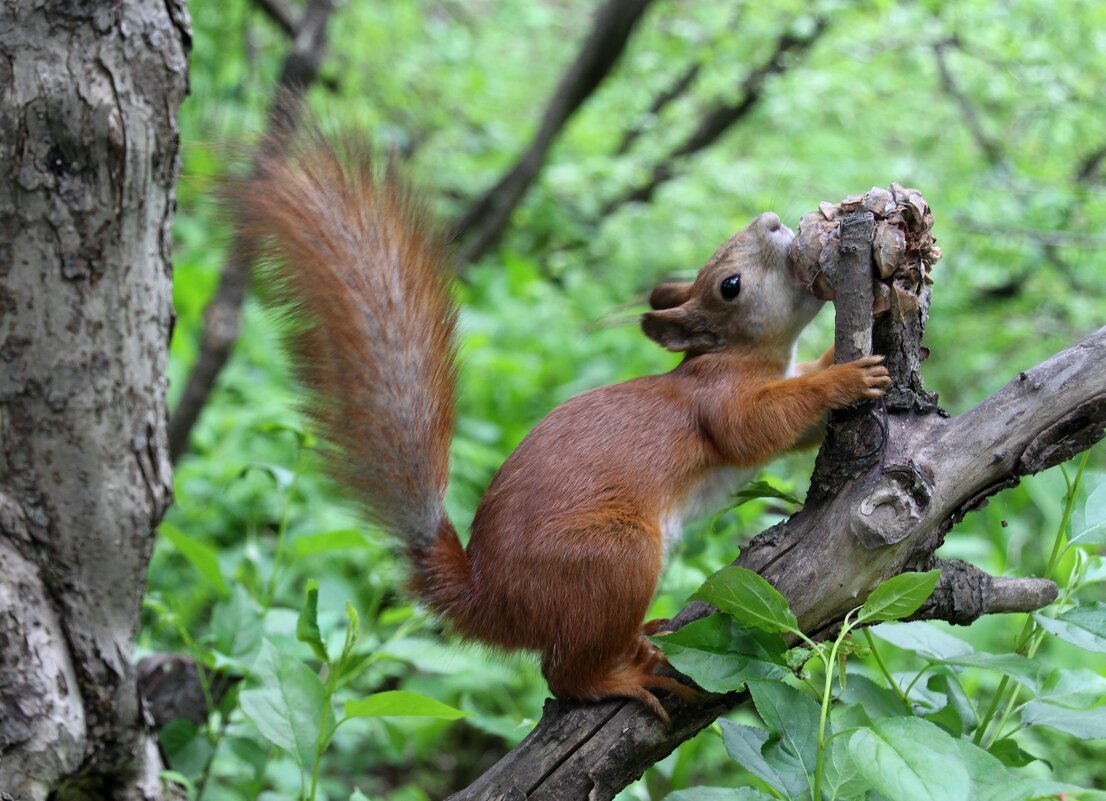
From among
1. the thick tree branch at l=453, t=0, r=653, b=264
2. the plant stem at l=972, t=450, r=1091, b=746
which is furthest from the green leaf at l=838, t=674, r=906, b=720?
the thick tree branch at l=453, t=0, r=653, b=264

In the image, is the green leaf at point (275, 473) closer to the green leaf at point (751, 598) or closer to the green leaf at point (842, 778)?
the green leaf at point (751, 598)

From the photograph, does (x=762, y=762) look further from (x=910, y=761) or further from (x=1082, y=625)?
(x=1082, y=625)

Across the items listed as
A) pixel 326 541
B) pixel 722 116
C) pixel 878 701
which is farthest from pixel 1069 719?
pixel 722 116

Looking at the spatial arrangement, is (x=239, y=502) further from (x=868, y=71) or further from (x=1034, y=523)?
(x=1034, y=523)

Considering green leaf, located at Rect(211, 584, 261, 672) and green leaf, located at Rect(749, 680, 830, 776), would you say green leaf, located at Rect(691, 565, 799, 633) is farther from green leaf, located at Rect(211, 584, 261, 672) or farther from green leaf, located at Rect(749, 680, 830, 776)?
green leaf, located at Rect(211, 584, 261, 672)

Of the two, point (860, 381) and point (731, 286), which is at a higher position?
point (731, 286)

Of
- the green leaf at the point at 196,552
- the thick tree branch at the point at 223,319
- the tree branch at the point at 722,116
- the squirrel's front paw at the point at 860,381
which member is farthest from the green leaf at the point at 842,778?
the tree branch at the point at 722,116

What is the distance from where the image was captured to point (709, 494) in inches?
69.0

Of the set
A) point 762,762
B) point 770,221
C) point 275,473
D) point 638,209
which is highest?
point 638,209

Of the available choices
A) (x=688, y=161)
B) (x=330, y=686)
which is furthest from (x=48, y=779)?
(x=688, y=161)

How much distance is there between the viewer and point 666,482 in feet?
5.39

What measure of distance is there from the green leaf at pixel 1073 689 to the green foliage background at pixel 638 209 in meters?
1.10

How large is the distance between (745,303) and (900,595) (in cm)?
83

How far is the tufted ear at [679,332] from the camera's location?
1.82 metres
